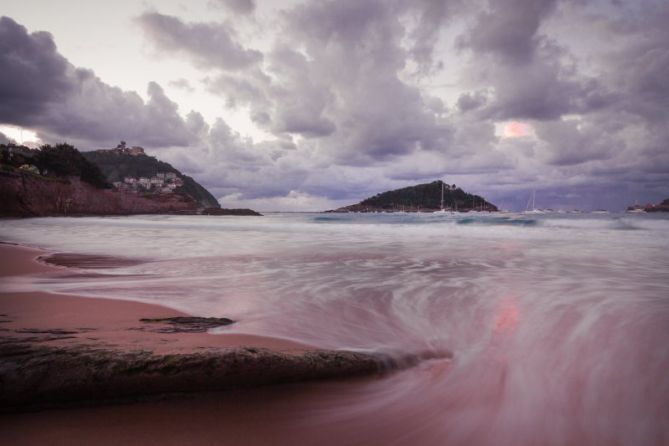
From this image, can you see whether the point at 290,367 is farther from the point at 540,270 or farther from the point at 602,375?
the point at 540,270

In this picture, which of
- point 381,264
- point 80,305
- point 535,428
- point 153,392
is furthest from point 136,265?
point 535,428

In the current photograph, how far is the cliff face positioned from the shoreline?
4824 centimetres

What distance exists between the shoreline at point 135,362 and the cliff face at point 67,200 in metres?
48.2

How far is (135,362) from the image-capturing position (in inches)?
77.0

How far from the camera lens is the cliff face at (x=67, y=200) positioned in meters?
38.8

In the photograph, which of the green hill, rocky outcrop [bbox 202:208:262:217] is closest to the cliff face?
rocky outcrop [bbox 202:208:262:217]

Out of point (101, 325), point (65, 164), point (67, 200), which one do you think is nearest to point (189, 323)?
point (101, 325)

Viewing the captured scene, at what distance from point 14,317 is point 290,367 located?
9.77 ft

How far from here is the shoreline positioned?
5.95 ft

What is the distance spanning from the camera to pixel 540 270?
7883 millimetres

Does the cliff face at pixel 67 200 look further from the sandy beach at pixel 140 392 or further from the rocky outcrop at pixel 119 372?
the rocky outcrop at pixel 119 372

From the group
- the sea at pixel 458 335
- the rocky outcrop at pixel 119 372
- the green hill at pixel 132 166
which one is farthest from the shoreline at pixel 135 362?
the green hill at pixel 132 166

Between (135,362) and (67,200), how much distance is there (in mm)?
68588

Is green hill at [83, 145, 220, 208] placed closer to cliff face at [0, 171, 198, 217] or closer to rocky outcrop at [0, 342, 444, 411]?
cliff face at [0, 171, 198, 217]
